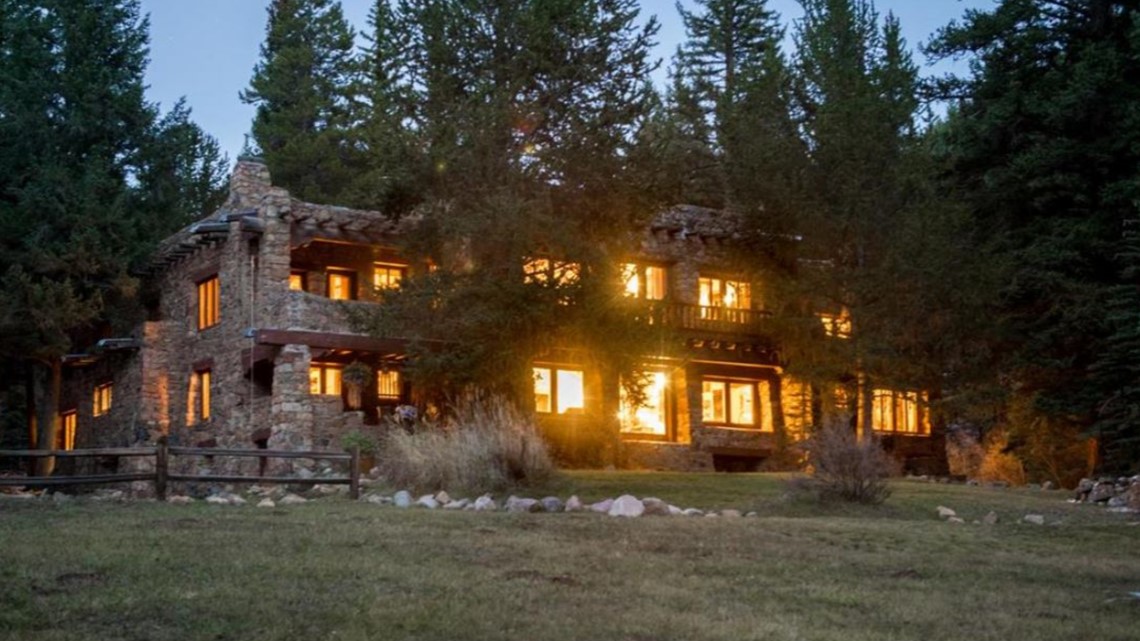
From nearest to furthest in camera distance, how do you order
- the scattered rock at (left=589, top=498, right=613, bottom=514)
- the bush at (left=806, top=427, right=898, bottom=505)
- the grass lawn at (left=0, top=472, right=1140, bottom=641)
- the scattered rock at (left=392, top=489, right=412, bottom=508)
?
the grass lawn at (left=0, top=472, right=1140, bottom=641) → the scattered rock at (left=589, top=498, right=613, bottom=514) → the scattered rock at (left=392, top=489, right=412, bottom=508) → the bush at (left=806, top=427, right=898, bottom=505)

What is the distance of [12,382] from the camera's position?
39.5m

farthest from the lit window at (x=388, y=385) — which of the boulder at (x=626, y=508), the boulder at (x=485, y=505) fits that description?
the boulder at (x=626, y=508)

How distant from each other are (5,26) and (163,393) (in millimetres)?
10451

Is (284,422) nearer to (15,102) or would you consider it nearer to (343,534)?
(15,102)

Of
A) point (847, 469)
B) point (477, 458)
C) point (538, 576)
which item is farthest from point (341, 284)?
point (538, 576)

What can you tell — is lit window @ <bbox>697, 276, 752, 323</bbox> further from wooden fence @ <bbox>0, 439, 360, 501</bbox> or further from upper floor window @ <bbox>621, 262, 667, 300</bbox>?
wooden fence @ <bbox>0, 439, 360, 501</bbox>

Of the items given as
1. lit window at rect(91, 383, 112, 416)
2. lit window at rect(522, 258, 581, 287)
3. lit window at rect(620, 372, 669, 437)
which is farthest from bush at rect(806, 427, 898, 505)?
lit window at rect(91, 383, 112, 416)

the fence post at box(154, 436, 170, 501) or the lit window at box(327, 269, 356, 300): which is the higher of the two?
the lit window at box(327, 269, 356, 300)

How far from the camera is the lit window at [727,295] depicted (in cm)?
3597

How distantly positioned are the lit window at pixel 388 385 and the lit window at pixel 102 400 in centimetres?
830

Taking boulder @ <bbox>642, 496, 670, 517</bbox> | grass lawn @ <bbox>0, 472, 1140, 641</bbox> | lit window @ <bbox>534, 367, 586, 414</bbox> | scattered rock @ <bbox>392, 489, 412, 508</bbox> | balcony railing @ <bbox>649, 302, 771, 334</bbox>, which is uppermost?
balcony railing @ <bbox>649, 302, 771, 334</bbox>

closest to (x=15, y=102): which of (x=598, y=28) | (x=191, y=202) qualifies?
(x=191, y=202)

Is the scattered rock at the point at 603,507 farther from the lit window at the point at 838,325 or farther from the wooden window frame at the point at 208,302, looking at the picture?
the wooden window frame at the point at 208,302

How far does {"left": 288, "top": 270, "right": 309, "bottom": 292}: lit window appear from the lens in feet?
109
